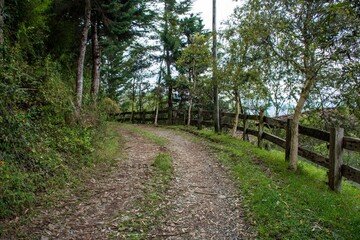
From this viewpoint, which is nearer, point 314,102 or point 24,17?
point 314,102

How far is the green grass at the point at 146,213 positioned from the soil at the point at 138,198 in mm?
122

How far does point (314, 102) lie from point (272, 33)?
6.67 ft

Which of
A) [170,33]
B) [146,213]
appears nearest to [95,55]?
[170,33]

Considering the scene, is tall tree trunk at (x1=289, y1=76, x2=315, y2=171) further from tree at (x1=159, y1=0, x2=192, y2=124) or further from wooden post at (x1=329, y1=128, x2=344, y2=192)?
tree at (x1=159, y1=0, x2=192, y2=124)

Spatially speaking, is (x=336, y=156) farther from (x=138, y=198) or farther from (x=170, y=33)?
(x=170, y=33)

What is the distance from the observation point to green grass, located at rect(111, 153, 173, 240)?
3834mm

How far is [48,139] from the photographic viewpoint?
19.4ft

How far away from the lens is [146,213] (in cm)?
439

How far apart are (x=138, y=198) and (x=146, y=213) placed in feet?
1.90

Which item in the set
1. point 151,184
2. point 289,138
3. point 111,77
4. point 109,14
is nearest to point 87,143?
point 151,184

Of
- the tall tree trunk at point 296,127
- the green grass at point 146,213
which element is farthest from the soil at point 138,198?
the tall tree trunk at point 296,127

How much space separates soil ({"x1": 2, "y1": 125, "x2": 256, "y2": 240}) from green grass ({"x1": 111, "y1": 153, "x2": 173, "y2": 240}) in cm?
12

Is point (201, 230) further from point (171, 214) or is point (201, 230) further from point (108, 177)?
point (108, 177)

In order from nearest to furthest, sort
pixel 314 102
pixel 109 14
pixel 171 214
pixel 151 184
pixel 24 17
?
pixel 171 214 → pixel 151 184 → pixel 314 102 → pixel 24 17 → pixel 109 14
